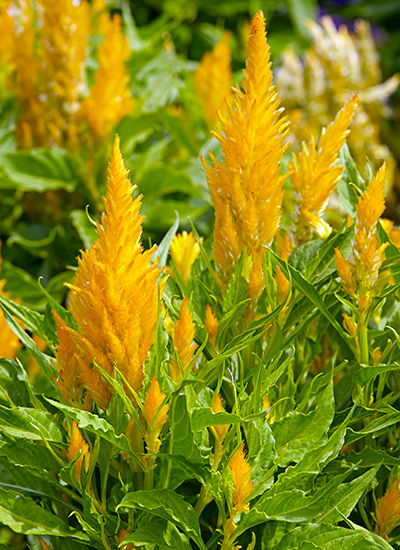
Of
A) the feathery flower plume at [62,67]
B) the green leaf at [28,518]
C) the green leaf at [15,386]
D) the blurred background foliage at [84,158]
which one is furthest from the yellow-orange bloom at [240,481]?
the feathery flower plume at [62,67]

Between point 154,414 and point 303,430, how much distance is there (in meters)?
0.22

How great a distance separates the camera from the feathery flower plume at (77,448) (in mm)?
857

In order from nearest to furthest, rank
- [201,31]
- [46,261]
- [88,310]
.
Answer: [88,310], [46,261], [201,31]

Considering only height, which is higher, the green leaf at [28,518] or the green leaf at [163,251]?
the green leaf at [163,251]

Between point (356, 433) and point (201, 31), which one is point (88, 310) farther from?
point (201, 31)

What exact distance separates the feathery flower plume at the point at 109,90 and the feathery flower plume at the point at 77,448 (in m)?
1.38

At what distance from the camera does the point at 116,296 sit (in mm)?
831

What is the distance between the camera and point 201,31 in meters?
3.70

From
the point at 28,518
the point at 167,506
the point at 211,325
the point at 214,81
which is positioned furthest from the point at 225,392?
the point at 214,81

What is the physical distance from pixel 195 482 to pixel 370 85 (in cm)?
254

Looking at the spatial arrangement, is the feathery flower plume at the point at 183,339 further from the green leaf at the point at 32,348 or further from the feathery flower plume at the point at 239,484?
the green leaf at the point at 32,348

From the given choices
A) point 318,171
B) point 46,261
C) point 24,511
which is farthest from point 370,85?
point 24,511

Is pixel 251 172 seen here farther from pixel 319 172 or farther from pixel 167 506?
pixel 167 506

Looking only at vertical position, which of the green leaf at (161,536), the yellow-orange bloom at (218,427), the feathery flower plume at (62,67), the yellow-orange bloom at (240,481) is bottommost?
the green leaf at (161,536)
